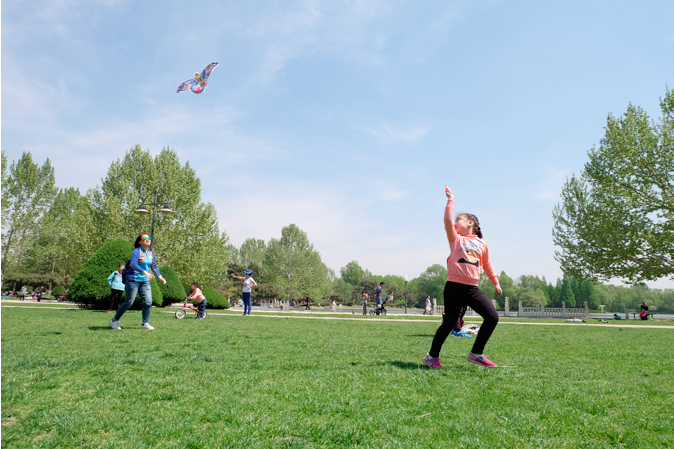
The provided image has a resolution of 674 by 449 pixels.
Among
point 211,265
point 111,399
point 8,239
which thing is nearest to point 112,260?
point 211,265

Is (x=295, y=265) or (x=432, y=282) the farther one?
(x=432, y=282)

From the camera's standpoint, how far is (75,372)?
4156 mm

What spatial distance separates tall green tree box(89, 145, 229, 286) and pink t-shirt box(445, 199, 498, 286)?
2912 centimetres

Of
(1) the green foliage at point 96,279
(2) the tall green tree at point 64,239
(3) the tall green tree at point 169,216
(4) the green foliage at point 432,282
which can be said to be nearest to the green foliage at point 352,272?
(4) the green foliage at point 432,282

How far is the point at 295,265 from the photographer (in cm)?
7081

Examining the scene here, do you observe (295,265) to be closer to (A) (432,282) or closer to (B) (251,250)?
(B) (251,250)

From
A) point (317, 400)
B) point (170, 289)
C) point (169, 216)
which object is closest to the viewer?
point (317, 400)

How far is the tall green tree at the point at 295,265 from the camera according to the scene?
69.4m

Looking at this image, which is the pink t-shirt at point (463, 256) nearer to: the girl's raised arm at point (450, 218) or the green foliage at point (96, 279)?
the girl's raised arm at point (450, 218)

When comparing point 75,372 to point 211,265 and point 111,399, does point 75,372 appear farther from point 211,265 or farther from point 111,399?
point 211,265

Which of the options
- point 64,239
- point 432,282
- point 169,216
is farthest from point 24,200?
point 432,282

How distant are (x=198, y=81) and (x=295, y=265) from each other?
189ft

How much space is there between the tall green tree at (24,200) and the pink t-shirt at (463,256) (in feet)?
162

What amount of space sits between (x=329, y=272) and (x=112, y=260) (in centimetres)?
9533
